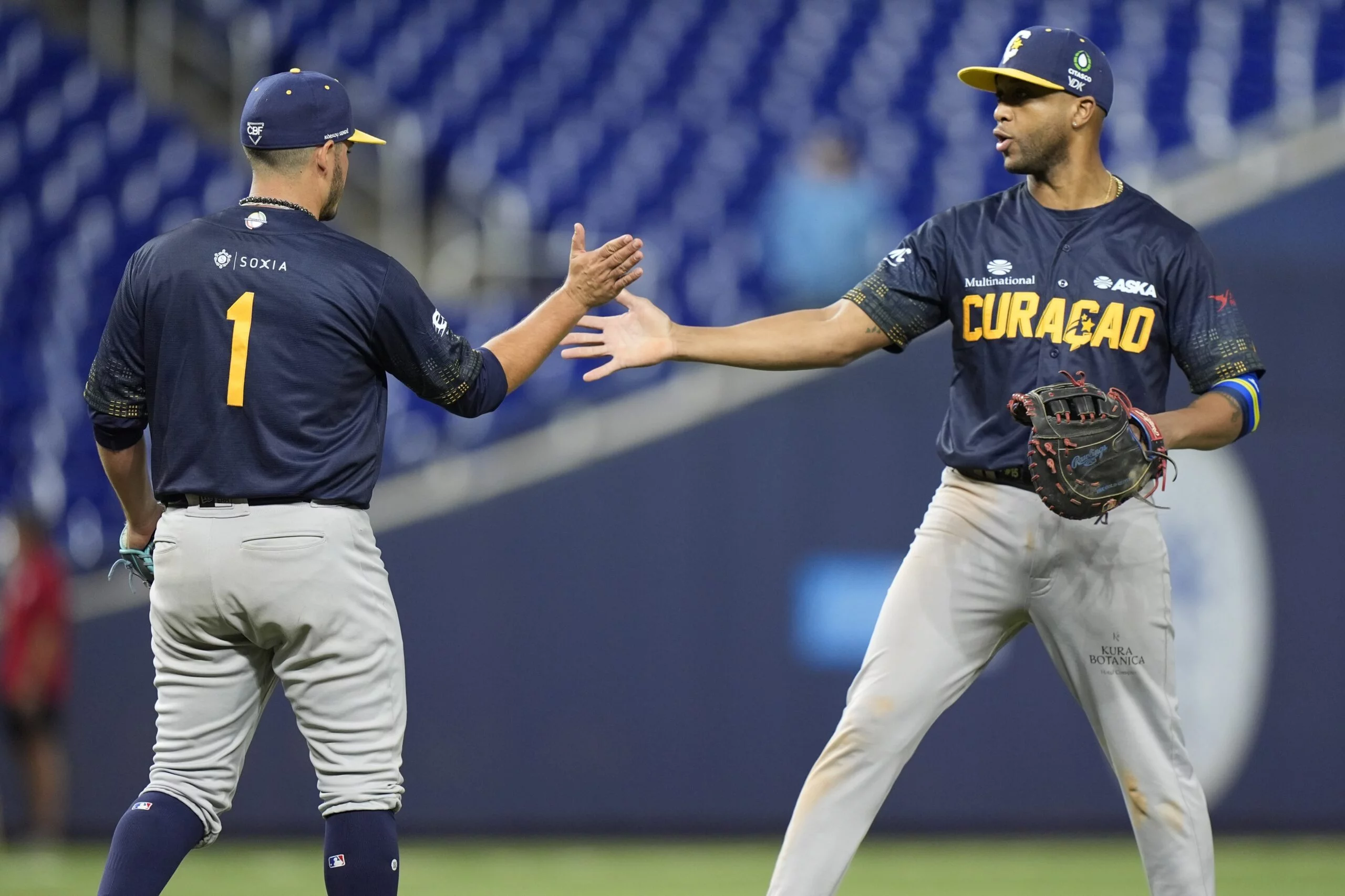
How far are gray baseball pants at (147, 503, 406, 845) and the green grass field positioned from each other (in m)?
2.48

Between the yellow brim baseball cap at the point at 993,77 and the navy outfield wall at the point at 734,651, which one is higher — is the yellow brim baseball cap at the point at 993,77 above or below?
above

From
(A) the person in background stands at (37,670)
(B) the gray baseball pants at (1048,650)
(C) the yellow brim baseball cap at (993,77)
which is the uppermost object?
(C) the yellow brim baseball cap at (993,77)

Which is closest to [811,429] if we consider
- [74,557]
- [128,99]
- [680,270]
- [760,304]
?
[760,304]

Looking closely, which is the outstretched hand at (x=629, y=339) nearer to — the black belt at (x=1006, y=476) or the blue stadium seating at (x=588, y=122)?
the black belt at (x=1006, y=476)

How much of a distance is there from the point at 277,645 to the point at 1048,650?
185 cm

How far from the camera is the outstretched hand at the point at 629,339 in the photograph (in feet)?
13.7

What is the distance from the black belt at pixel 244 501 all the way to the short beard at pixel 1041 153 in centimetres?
187

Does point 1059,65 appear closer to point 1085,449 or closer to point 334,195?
point 1085,449

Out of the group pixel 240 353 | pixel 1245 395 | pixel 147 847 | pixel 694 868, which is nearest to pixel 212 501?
pixel 240 353

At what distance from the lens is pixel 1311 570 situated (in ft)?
25.3

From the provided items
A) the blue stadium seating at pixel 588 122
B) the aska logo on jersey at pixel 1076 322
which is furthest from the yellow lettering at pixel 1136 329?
the blue stadium seating at pixel 588 122

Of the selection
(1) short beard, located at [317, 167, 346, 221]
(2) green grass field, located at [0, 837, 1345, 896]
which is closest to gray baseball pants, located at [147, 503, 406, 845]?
(1) short beard, located at [317, 167, 346, 221]

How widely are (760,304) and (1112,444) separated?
484cm

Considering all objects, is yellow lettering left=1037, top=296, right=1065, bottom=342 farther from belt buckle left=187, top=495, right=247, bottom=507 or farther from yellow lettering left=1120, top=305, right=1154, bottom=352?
belt buckle left=187, top=495, right=247, bottom=507
